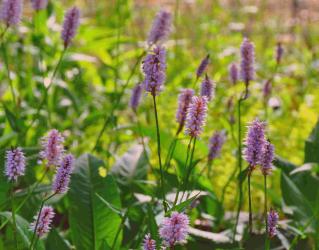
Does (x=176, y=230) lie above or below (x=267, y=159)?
below

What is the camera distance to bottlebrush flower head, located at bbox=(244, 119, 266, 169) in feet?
4.28

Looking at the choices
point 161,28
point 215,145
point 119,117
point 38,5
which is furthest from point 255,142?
point 119,117

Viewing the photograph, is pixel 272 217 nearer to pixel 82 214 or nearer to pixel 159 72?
pixel 159 72

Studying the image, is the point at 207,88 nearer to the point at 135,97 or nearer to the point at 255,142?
the point at 255,142

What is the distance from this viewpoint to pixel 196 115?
1.37 meters

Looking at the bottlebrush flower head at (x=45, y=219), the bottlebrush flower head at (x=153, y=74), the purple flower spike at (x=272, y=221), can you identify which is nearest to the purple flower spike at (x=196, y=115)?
the bottlebrush flower head at (x=153, y=74)

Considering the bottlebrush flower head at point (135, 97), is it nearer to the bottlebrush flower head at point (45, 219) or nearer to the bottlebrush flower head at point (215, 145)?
the bottlebrush flower head at point (215, 145)

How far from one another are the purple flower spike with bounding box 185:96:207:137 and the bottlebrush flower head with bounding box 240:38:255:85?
1.34 feet

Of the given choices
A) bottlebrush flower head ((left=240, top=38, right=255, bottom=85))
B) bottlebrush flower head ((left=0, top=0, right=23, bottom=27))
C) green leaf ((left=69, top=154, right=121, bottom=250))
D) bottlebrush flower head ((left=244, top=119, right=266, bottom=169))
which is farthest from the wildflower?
bottlebrush flower head ((left=0, top=0, right=23, bottom=27))

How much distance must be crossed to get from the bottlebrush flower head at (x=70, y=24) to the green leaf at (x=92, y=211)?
16.2 inches

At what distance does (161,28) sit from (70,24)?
9.9 inches

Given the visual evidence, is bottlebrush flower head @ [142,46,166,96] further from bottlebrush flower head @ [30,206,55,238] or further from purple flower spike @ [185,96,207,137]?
bottlebrush flower head @ [30,206,55,238]

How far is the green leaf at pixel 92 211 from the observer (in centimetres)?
196

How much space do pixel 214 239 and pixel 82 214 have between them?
0.39 meters
